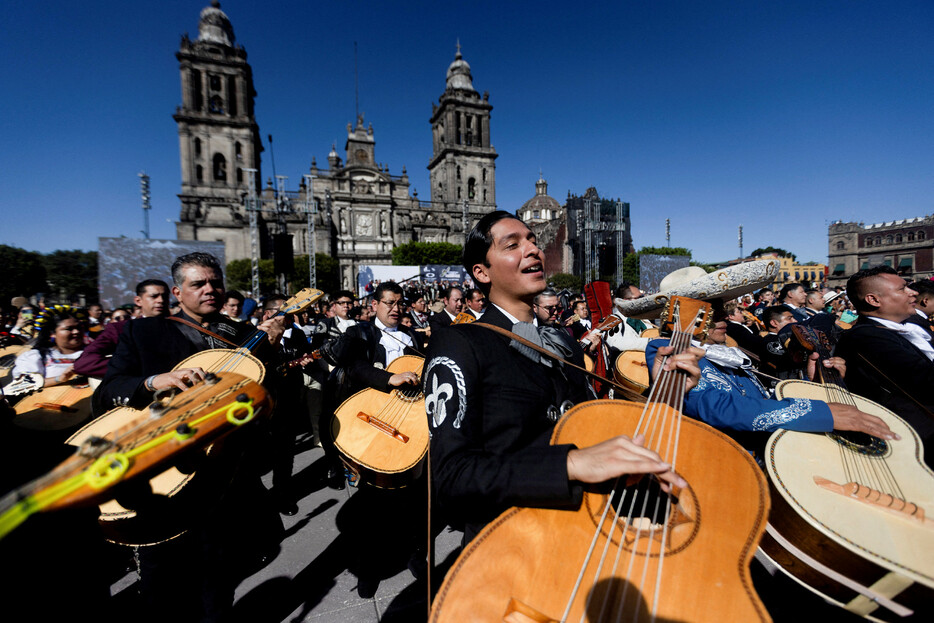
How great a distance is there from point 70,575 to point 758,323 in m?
10.2

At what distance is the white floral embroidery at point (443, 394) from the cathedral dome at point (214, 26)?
68400mm

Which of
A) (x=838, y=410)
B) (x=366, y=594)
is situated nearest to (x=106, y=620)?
(x=366, y=594)

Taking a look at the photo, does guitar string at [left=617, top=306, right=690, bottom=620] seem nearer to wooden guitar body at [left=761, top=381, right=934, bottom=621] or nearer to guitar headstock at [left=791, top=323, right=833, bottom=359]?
wooden guitar body at [left=761, top=381, right=934, bottom=621]

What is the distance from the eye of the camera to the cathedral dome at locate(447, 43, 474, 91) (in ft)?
218

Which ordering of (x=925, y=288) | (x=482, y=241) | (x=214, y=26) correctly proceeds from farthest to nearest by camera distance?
1. (x=214, y=26)
2. (x=925, y=288)
3. (x=482, y=241)

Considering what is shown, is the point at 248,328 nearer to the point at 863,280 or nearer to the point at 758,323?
the point at 863,280

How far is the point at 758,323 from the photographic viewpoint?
8.13 meters

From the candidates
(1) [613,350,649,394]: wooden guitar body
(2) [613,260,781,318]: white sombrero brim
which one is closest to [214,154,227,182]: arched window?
(1) [613,350,649,394]: wooden guitar body

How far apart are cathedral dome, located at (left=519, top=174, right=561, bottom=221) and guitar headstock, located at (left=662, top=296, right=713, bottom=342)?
67.2 metres

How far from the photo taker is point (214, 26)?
50969 mm

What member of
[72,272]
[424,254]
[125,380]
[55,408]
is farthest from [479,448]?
[72,272]

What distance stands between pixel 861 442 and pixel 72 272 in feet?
281

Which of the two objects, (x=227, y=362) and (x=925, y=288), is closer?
(x=227, y=362)

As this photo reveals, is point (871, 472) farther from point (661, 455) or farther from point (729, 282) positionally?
point (661, 455)
